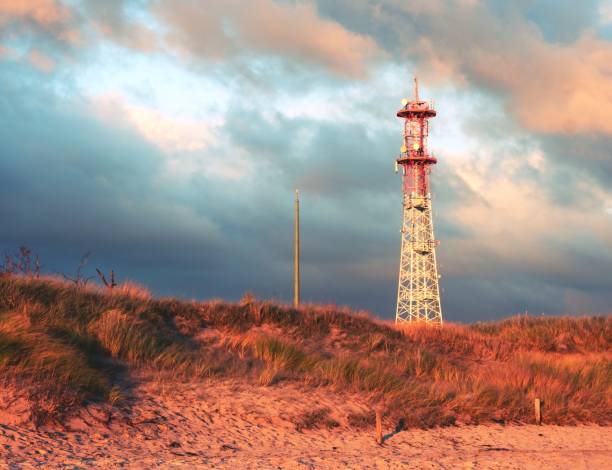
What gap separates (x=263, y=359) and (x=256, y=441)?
4.23 meters

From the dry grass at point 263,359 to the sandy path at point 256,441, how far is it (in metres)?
0.50

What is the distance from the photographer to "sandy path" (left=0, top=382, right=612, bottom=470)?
A: 10.4m

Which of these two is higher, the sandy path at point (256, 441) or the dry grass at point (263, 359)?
the dry grass at point (263, 359)

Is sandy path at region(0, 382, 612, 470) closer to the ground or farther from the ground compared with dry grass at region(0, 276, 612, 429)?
closer to the ground

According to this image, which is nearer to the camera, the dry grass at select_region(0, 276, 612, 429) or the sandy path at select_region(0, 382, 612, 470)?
the sandy path at select_region(0, 382, 612, 470)

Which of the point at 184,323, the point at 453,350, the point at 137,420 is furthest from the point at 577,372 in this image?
the point at 137,420

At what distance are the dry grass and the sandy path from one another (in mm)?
502

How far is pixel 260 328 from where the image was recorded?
2006 centimetres

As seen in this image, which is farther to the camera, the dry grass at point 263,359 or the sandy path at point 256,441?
the dry grass at point 263,359

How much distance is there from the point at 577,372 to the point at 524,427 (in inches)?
213

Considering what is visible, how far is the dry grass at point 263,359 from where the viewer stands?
12.8 m

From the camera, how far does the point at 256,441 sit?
39.5 feet

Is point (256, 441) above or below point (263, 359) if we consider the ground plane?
below

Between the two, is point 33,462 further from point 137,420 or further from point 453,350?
point 453,350
